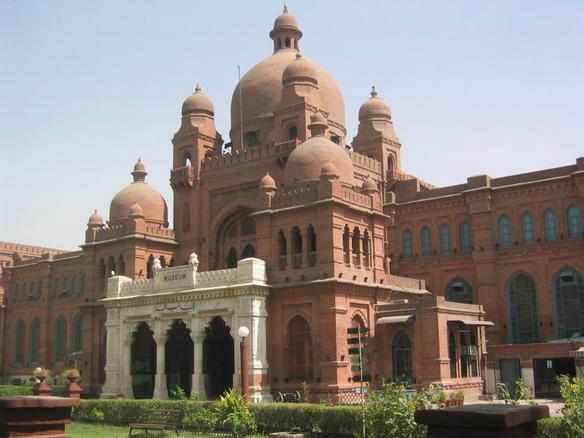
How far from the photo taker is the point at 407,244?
46.0 meters

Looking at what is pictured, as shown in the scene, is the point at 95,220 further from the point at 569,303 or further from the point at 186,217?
the point at 569,303

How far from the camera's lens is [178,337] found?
135 feet

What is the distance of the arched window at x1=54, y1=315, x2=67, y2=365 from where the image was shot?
56634 millimetres

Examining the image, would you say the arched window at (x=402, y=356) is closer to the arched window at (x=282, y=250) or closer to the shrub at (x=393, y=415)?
the arched window at (x=282, y=250)

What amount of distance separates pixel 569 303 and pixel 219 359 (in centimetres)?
1939

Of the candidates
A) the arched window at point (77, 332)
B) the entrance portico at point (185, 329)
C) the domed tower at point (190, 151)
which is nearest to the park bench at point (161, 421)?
the entrance portico at point (185, 329)

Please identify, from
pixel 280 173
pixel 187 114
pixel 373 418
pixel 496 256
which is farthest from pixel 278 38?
pixel 373 418

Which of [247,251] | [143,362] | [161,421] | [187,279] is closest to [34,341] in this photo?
[143,362]

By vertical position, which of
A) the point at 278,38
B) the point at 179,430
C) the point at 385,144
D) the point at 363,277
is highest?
the point at 278,38

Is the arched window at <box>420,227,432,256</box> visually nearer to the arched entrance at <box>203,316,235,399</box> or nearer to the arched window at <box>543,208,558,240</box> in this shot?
the arched window at <box>543,208,558,240</box>

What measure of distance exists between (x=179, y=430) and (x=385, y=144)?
28.5 metres

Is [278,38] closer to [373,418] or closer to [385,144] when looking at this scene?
[385,144]

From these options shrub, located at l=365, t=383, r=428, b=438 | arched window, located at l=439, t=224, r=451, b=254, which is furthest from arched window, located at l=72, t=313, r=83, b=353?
shrub, located at l=365, t=383, r=428, b=438

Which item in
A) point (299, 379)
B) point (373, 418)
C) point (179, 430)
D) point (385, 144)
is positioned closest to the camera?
point (373, 418)
